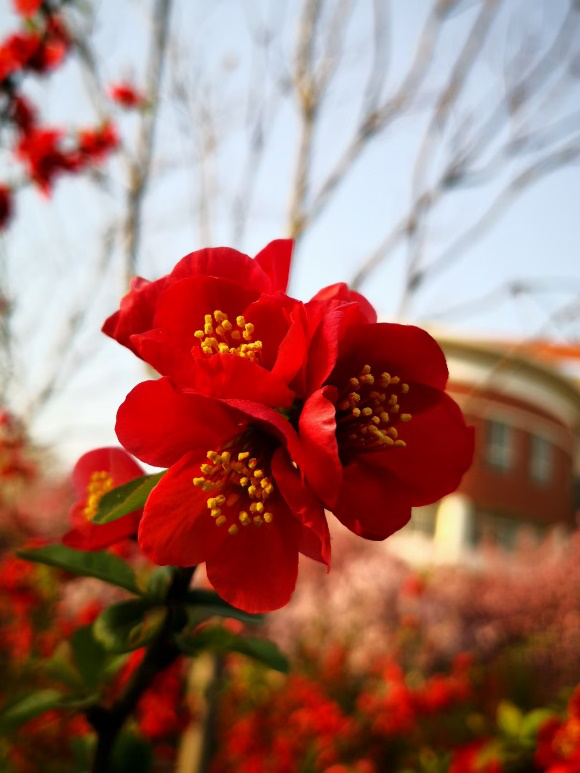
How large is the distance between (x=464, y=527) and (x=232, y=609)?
18828 millimetres

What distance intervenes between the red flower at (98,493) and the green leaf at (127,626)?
0.06 meters

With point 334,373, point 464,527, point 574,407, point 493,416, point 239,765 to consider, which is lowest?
point 239,765

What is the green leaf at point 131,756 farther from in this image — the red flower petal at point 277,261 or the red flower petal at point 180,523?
the red flower petal at point 277,261

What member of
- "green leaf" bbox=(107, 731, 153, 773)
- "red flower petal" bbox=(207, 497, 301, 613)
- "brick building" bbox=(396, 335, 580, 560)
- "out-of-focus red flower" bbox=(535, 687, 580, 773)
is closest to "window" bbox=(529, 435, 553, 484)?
"brick building" bbox=(396, 335, 580, 560)

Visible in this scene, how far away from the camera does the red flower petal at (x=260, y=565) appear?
58 cm

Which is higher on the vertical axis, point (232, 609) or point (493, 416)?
point (493, 416)

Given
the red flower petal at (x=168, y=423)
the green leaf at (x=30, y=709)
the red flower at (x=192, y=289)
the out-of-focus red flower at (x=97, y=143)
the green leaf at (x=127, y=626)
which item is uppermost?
the out-of-focus red flower at (x=97, y=143)

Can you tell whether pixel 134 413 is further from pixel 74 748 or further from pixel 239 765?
pixel 239 765

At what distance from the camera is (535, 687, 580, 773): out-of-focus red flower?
1045 mm

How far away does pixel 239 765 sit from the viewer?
3617mm

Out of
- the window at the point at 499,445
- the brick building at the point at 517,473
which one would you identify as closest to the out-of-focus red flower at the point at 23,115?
the brick building at the point at 517,473

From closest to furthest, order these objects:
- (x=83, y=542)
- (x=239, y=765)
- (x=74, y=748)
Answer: (x=83, y=542), (x=74, y=748), (x=239, y=765)

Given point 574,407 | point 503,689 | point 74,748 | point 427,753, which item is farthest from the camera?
point 574,407

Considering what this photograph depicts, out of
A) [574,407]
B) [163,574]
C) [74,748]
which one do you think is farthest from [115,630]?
[574,407]
